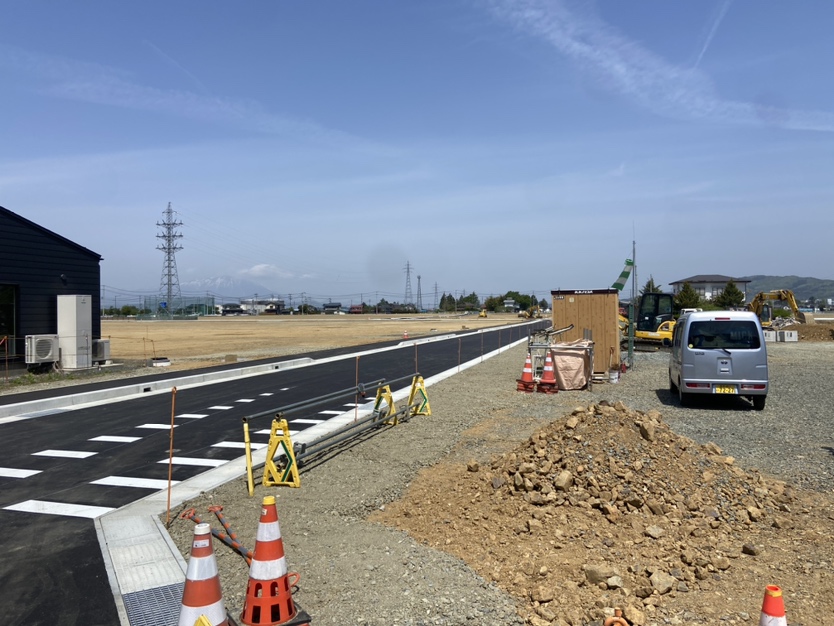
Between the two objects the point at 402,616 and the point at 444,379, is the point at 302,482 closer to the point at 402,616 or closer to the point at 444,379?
the point at 402,616

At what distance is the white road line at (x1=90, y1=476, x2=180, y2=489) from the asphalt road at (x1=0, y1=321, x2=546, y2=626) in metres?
0.01

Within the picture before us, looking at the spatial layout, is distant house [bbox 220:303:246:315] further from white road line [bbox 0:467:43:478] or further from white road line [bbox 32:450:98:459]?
white road line [bbox 0:467:43:478]

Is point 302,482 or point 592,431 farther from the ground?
point 592,431

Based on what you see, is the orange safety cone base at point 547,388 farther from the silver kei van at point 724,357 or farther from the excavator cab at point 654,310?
the excavator cab at point 654,310

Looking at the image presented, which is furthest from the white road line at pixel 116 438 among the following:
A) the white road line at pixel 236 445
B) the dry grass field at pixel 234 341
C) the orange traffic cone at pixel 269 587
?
the dry grass field at pixel 234 341

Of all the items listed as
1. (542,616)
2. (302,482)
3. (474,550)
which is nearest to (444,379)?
(302,482)

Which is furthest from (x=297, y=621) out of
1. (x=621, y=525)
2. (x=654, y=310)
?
(x=654, y=310)

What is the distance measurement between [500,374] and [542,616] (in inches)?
615

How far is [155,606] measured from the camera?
4594 millimetres

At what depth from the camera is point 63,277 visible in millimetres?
22000

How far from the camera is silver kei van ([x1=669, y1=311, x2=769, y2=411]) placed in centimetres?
1285

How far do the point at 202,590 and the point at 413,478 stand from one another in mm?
4244

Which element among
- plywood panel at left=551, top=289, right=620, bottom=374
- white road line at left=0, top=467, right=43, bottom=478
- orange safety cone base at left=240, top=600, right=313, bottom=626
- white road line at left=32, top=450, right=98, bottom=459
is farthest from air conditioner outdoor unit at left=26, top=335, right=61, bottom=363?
orange safety cone base at left=240, top=600, right=313, bottom=626

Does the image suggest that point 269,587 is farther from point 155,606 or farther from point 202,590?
point 155,606
